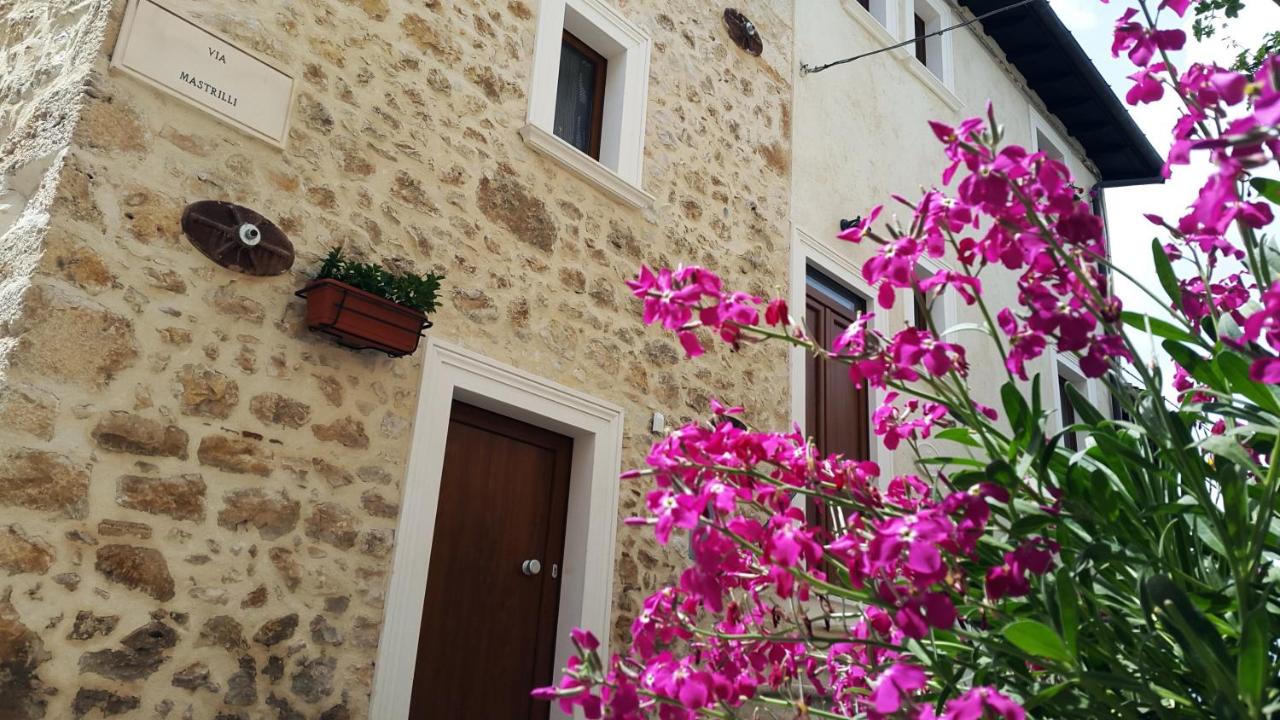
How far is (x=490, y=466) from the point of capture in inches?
170

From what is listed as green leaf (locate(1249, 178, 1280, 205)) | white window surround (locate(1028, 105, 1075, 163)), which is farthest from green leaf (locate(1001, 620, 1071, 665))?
white window surround (locate(1028, 105, 1075, 163))

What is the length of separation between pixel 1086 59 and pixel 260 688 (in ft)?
30.8

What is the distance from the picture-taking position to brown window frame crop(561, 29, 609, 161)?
5281mm

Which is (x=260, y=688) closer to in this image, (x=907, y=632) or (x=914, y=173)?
(x=907, y=632)

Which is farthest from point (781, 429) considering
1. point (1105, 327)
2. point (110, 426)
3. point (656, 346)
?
point (1105, 327)

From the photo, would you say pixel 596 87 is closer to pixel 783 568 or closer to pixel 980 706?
pixel 783 568

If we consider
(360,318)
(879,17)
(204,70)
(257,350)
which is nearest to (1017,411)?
(360,318)

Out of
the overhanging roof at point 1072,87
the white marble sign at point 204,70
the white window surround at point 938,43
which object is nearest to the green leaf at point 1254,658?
the white marble sign at point 204,70

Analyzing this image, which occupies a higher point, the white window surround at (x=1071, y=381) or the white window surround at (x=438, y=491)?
the white window surround at (x=1071, y=381)

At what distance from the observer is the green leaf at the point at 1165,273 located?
1.78 metres

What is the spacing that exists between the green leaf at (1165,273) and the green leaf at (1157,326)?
0.15 feet

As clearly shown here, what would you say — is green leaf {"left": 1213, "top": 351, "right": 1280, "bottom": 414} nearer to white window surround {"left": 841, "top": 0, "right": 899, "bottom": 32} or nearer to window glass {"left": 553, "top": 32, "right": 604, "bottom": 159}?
window glass {"left": 553, "top": 32, "right": 604, "bottom": 159}

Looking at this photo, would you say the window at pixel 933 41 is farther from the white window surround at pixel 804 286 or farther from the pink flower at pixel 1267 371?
the pink flower at pixel 1267 371

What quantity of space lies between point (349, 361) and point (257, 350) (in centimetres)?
36
